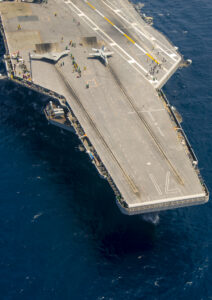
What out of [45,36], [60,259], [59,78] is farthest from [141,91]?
[60,259]

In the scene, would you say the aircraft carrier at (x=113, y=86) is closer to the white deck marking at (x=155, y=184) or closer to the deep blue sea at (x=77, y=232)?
the white deck marking at (x=155, y=184)

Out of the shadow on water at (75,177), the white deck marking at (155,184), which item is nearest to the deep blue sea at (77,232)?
the shadow on water at (75,177)

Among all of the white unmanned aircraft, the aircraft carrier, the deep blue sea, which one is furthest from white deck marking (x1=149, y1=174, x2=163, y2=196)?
the white unmanned aircraft

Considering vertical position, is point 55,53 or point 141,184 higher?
point 55,53

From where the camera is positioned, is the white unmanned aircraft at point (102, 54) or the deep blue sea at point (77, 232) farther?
the white unmanned aircraft at point (102, 54)

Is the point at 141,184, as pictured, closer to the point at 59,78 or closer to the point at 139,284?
the point at 139,284

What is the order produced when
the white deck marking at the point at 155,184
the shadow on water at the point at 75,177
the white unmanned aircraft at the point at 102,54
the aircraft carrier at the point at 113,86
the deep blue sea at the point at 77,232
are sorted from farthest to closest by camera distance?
the white unmanned aircraft at the point at 102,54 < the shadow on water at the point at 75,177 < the aircraft carrier at the point at 113,86 < the white deck marking at the point at 155,184 < the deep blue sea at the point at 77,232

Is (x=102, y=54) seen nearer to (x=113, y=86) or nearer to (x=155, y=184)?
(x=113, y=86)
